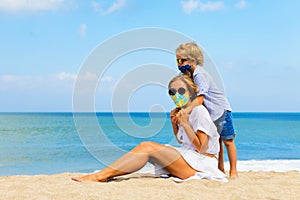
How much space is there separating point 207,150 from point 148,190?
802 mm

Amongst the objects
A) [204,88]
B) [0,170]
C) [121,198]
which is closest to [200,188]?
[121,198]

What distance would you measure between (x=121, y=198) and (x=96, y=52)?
8.10ft

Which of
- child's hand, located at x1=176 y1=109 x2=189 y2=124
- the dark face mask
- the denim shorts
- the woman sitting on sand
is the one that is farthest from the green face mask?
the denim shorts

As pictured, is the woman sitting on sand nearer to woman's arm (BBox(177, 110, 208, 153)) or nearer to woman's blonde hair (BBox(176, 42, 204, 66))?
woman's arm (BBox(177, 110, 208, 153))

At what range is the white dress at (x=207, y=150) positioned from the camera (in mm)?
3834

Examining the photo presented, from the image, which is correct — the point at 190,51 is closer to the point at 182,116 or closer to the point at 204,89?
the point at 204,89

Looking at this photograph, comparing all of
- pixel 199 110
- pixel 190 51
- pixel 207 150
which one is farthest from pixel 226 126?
pixel 190 51

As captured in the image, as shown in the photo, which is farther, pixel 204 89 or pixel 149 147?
pixel 204 89

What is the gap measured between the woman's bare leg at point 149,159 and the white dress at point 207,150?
0.07 meters

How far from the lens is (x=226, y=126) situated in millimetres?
4527

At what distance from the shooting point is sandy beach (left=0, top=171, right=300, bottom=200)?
3.43 metres

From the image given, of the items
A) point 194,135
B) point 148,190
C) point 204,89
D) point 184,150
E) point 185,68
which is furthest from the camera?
point 185,68

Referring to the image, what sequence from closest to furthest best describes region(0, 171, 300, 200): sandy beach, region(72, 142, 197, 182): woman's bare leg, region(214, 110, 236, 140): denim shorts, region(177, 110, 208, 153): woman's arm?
region(0, 171, 300, 200): sandy beach, region(177, 110, 208, 153): woman's arm, region(72, 142, 197, 182): woman's bare leg, region(214, 110, 236, 140): denim shorts

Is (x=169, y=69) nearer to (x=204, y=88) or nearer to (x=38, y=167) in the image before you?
(x=204, y=88)
